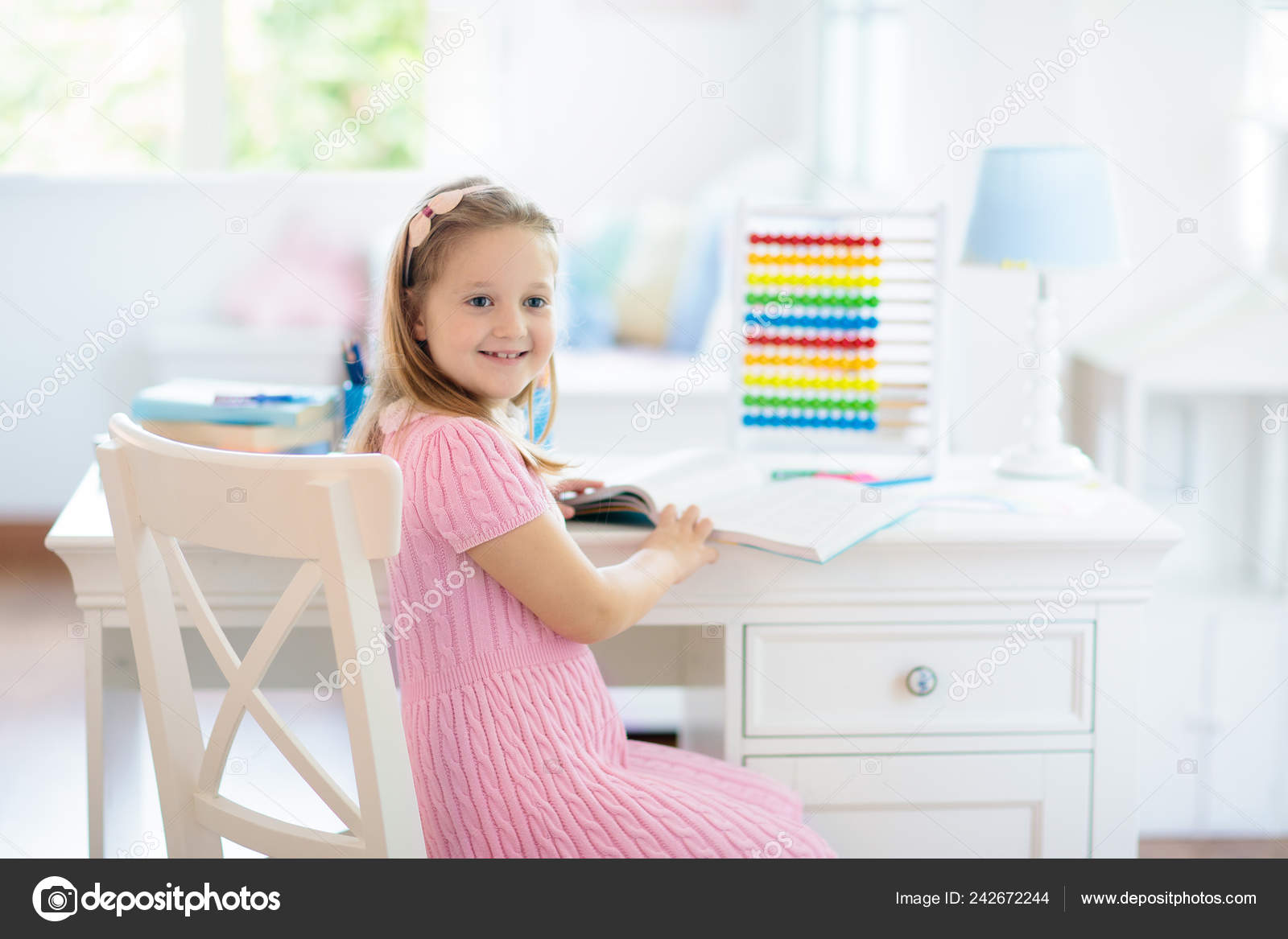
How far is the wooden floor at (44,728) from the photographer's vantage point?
6.96 feet

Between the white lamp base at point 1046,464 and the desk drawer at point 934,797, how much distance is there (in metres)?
0.41

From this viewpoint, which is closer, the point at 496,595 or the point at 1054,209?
the point at 496,595

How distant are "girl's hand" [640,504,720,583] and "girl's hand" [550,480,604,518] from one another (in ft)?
0.34

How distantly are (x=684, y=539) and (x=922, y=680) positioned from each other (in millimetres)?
348

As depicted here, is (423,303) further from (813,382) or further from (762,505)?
(813,382)

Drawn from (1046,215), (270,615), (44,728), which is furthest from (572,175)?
(270,615)

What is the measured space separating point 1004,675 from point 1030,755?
0.10 metres

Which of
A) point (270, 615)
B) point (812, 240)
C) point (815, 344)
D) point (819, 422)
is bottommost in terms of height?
point (270, 615)

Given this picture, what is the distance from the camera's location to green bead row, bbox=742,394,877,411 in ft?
5.98

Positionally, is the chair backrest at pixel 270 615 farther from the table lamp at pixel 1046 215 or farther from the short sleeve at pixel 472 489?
the table lamp at pixel 1046 215

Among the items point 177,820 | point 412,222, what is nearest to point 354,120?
point 412,222

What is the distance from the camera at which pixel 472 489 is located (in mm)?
1185

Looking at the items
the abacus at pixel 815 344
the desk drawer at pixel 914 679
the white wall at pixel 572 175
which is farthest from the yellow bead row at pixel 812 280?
the white wall at pixel 572 175
